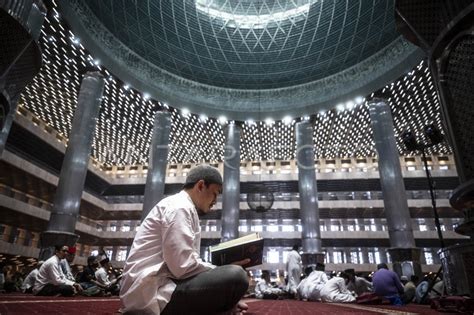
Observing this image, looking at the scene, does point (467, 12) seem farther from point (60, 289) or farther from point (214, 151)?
point (214, 151)

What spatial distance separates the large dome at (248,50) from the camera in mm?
15664

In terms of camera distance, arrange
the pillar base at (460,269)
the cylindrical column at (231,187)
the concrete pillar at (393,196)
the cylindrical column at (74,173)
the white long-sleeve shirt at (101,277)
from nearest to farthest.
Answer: the pillar base at (460,269) < the white long-sleeve shirt at (101,277) < the cylindrical column at (74,173) < the concrete pillar at (393,196) < the cylindrical column at (231,187)

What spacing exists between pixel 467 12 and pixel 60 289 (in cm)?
786

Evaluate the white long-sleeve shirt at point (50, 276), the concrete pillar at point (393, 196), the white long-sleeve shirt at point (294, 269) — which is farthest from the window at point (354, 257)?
the white long-sleeve shirt at point (50, 276)

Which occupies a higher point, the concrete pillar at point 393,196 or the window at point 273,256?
the concrete pillar at point 393,196

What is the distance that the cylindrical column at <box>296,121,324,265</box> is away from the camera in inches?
613

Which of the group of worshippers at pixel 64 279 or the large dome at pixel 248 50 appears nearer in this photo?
the group of worshippers at pixel 64 279

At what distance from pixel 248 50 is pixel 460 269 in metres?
16.5

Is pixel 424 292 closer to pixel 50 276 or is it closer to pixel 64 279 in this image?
pixel 64 279

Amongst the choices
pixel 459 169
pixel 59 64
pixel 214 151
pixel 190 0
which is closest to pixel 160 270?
pixel 459 169

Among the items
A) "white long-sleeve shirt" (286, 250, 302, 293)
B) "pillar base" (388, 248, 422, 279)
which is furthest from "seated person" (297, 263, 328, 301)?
"pillar base" (388, 248, 422, 279)

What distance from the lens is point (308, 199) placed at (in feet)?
55.6

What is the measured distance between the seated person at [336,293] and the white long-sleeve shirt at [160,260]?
255 inches

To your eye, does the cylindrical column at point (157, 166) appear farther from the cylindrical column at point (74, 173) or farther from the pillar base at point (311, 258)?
the pillar base at point (311, 258)
